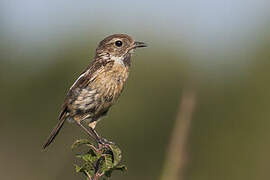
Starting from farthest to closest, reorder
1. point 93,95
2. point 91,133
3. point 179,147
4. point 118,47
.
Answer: point 118,47
point 91,133
point 93,95
point 179,147

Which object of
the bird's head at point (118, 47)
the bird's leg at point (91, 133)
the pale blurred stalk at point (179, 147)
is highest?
the bird's head at point (118, 47)

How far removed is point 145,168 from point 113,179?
7.47 feet

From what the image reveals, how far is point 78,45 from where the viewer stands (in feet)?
74.9

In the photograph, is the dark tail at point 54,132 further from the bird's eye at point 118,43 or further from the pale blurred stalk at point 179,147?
the pale blurred stalk at point 179,147

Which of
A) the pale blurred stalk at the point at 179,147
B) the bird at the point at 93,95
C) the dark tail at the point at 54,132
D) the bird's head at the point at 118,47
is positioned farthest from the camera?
the bird's head at the point at 118,47

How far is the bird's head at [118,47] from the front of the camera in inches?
330

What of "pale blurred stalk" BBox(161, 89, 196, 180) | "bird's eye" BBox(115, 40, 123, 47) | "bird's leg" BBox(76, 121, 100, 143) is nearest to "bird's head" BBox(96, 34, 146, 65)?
"bird's eye" BBox(115, 40, 123, 47)

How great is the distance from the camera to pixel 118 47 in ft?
27.7

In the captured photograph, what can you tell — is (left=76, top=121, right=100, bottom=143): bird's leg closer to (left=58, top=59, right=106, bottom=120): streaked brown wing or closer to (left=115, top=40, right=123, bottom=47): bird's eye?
(left=58, top=59, right=106, bottom=120): streaked brown wing

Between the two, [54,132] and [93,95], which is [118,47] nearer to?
[93,95]

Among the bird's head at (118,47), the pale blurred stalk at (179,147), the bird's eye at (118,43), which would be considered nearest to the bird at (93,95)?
the bird's head at (118,47)

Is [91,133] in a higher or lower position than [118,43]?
lower

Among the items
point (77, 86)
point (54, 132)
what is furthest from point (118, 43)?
point (54, 132)

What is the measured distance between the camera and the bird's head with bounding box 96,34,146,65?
330 inches
